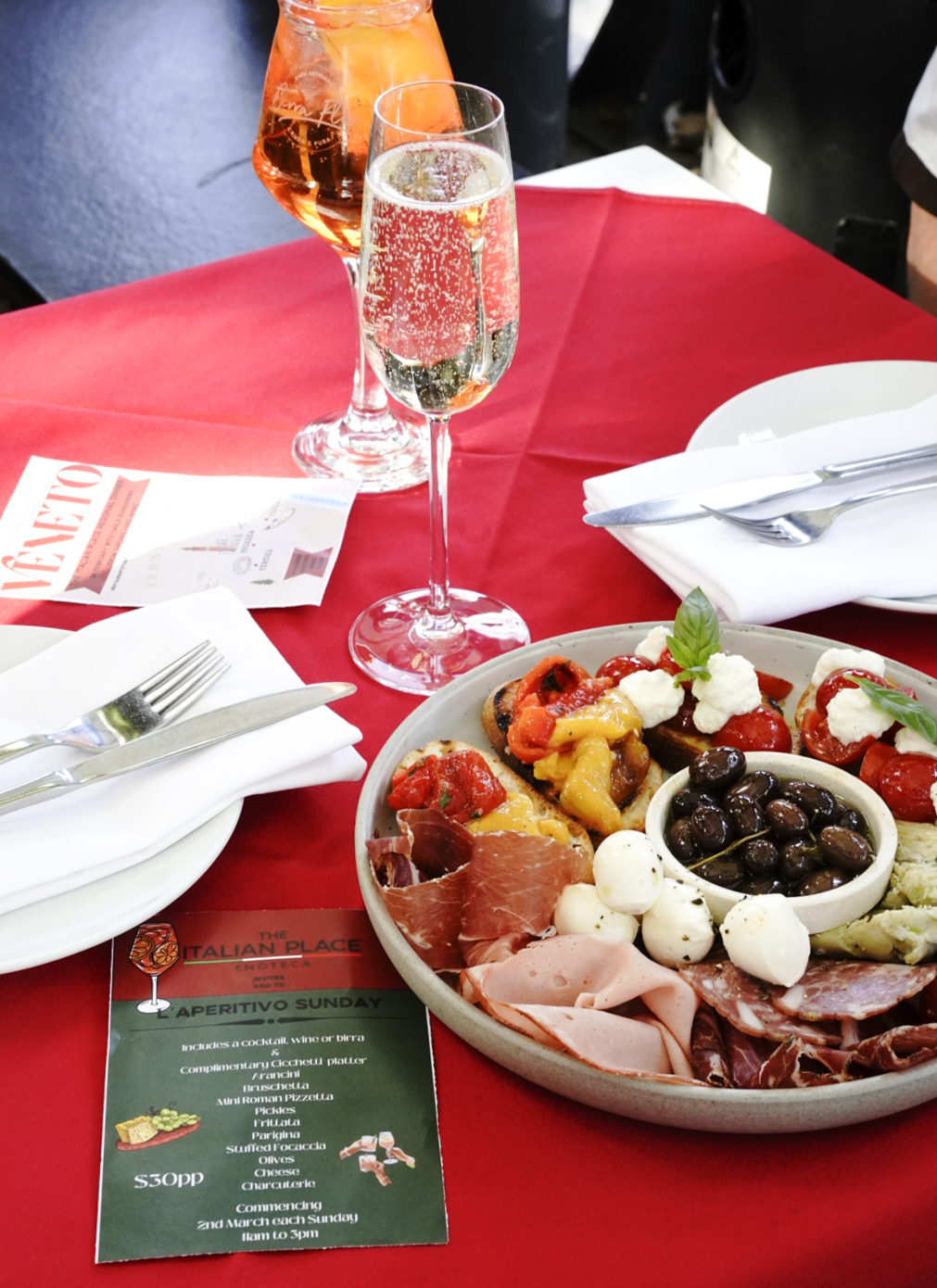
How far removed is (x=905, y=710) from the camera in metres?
0.88

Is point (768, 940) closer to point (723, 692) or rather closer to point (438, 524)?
point (723, 692)

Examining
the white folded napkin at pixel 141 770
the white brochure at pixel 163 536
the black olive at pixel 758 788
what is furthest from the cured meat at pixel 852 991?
the white brochure at pixel 163 536

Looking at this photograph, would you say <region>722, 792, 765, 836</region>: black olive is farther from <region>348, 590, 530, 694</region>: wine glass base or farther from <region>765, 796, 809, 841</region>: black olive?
<region>348, 590, 530, 694</region>: wine glass base

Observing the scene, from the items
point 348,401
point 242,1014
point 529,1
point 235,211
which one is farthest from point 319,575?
point 235,211

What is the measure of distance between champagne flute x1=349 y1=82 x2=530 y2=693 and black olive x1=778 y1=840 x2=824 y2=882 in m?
0.38

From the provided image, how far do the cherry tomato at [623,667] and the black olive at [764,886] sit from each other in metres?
0.22

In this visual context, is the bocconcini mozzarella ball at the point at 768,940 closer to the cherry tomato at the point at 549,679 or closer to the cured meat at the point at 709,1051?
the cured meat at the point at 709,1051

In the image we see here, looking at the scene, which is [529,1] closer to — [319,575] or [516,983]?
[319,575]

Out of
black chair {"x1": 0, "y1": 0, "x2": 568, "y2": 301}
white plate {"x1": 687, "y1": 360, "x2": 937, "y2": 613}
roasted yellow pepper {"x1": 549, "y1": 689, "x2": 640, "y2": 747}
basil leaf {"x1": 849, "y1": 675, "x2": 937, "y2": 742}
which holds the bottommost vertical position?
black chair {"x1": 0, "y1": 0, "x2": 568, "y2": 301}

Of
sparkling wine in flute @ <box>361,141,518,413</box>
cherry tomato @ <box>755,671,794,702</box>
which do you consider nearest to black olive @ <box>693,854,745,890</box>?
cherry tomato @ <box>755,671,794,702</box>

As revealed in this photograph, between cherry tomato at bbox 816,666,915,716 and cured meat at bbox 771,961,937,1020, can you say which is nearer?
cured meat at bbox 771,961,937,1020

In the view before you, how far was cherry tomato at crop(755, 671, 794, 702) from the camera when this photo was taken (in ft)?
3.29

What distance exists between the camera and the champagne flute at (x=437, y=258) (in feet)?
3.11

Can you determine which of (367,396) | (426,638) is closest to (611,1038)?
(426,638)
